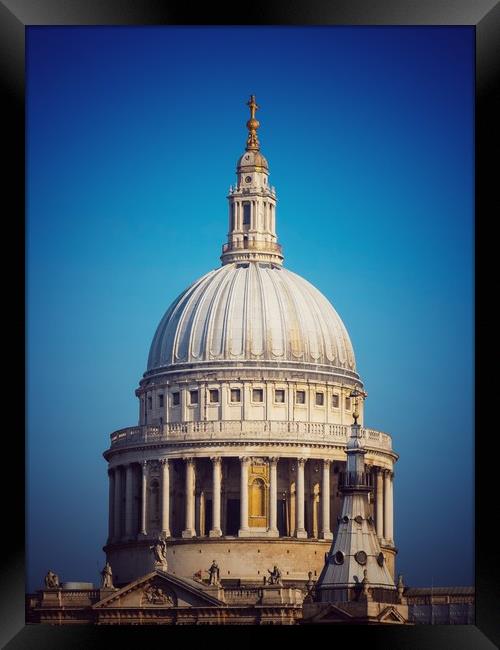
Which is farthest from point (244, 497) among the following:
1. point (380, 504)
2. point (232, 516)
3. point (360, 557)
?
point (360, 557)

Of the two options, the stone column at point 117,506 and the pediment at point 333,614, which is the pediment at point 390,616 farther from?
the stone column at point 117,506

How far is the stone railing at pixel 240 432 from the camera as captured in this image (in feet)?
394

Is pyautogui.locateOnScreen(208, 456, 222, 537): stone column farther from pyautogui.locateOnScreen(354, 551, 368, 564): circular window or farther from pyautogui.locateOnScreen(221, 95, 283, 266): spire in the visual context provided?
pyautogui.locateOnScreen(354, 551, 368, 564): circular window

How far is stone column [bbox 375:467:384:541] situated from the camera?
113 meters

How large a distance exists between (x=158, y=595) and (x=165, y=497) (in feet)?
51.7

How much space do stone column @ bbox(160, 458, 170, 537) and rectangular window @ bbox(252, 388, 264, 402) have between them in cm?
546

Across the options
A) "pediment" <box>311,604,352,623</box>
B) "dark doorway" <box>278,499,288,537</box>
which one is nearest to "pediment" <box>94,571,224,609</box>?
A: "pediment" <box>311,604,352,623</box>

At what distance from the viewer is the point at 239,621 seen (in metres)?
103

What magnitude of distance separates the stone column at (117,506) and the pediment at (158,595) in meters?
11.7
